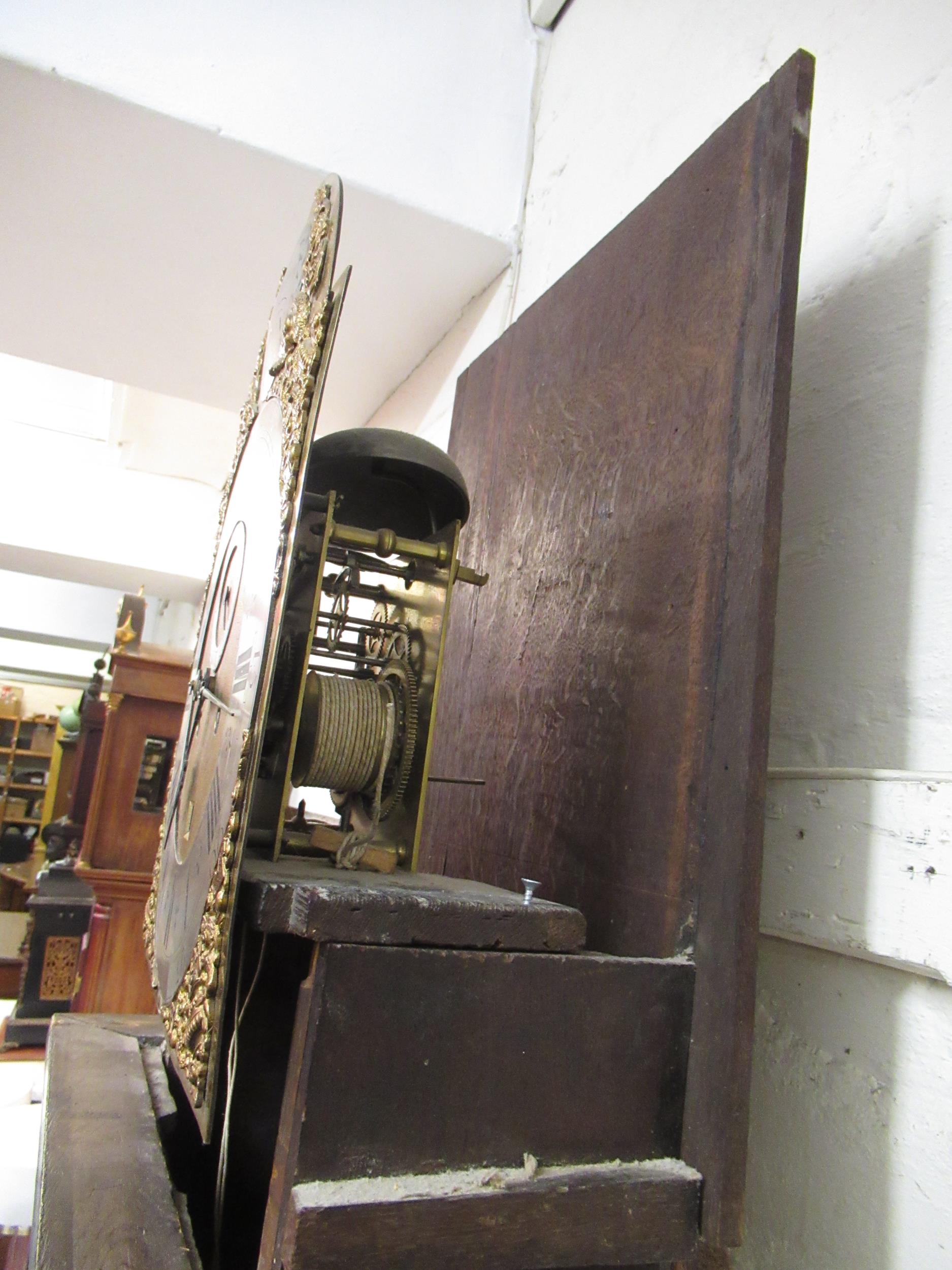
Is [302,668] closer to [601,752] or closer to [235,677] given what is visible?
[235,677]

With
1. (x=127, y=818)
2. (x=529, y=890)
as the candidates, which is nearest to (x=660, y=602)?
(x=529, y=890)

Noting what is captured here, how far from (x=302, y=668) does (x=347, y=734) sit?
0.08 m

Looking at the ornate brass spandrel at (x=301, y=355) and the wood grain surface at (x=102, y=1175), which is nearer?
the wood grain surface at (x=102, y=1175)

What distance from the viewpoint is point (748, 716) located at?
80cm

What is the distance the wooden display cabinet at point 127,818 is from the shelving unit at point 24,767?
19.9 feet

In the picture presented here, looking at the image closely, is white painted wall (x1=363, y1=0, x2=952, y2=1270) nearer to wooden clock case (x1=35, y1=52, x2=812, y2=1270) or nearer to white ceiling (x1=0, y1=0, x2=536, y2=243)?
wooden clock case (x1=35, y1=52, x2=812, y2=1270)

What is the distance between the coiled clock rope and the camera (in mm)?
952

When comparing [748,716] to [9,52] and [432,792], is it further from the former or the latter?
[9,52]

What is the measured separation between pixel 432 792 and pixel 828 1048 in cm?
70

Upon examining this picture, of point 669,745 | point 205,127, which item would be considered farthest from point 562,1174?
point 205,127

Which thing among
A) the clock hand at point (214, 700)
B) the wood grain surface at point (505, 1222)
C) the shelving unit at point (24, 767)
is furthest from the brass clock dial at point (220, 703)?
the shelving unit at point (24, 767)

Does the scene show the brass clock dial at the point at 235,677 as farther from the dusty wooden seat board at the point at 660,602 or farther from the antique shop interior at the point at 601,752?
the dusty wooden seat board at the point at 660,602

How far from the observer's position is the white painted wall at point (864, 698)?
30.7 inches

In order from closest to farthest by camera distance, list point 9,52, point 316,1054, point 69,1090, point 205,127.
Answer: point 316,1054 < point 69,1090 < point 9,52 < point 205,127
